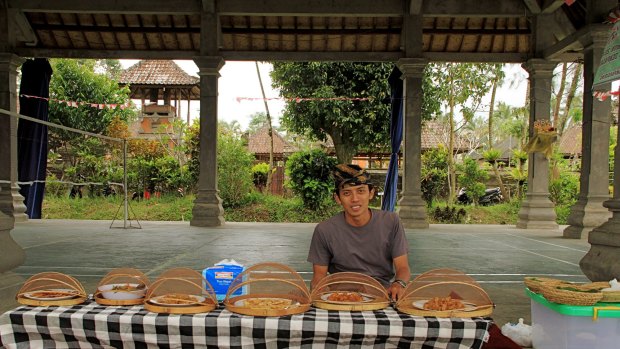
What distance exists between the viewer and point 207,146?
32.7ft

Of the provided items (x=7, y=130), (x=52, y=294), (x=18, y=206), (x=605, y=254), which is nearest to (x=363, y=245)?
(x=52, y=294)

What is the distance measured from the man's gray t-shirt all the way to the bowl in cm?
98

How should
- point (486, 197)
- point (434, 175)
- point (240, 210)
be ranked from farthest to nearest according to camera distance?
point (486, 197) < point (434, 175) < point (240, 210)

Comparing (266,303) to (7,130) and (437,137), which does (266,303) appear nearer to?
(7,130)

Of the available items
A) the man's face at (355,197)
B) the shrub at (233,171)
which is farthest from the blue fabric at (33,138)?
the man's face at (355,197)

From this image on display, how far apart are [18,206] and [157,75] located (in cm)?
1192

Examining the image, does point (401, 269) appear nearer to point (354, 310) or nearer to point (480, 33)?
point (354, 310)

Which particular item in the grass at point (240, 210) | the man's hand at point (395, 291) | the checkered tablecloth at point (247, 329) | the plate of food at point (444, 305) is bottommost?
the grass at point (240, 210)

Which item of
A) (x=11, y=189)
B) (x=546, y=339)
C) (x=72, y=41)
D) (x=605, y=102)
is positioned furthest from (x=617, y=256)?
(x=72, y=41)

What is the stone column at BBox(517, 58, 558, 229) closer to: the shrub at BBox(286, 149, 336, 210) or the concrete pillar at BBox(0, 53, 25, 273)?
the shrub at BBox(286, 149, 336, 210)

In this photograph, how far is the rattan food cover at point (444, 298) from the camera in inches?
79.7

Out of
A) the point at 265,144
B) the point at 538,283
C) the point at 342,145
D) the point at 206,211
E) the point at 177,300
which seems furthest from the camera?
the point at 265,144

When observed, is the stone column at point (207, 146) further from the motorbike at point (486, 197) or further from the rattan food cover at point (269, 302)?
the motorbike at point (486, 197)

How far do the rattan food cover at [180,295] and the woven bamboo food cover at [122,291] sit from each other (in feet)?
0.20
